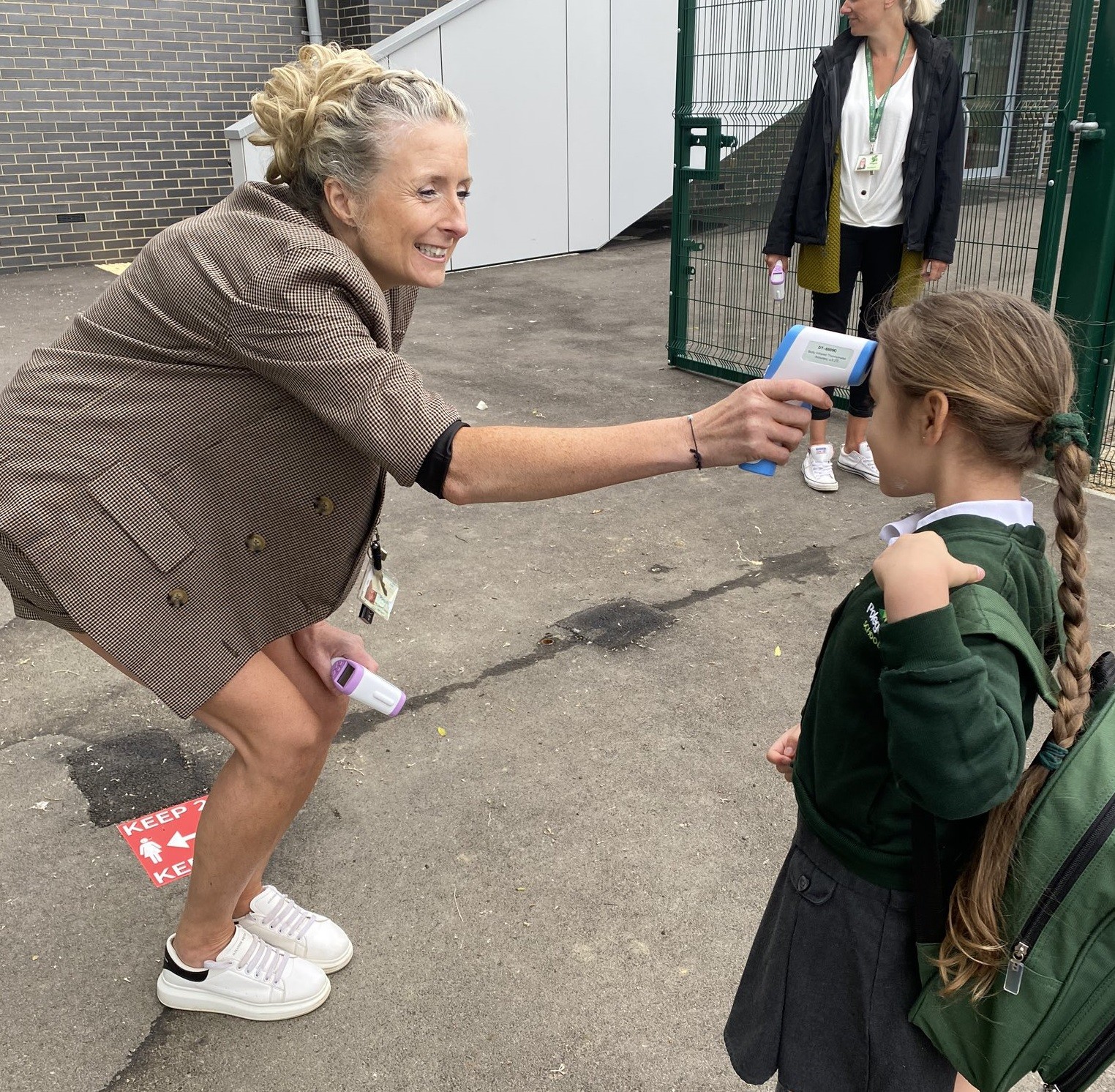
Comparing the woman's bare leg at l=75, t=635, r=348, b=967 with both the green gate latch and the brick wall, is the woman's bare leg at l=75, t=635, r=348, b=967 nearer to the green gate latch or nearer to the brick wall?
the green gate latch

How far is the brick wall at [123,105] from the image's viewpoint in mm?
9812

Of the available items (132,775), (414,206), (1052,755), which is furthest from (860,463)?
(1052,755)

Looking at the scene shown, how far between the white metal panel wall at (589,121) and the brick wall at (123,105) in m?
1.80

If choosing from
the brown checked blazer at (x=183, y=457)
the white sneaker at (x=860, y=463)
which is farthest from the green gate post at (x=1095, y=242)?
the brown checked blazer at (x=183, y=457)

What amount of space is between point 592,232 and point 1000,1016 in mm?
11115

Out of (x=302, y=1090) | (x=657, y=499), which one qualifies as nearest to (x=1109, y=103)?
(x=657, y=499)

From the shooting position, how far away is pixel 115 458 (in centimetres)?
192

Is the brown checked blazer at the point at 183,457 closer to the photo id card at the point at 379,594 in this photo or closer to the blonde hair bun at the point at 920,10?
the photo id card at the point at 379,594

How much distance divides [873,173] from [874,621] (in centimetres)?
397

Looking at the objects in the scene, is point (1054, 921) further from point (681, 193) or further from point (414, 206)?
point (681, 193)

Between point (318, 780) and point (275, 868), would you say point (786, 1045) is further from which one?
point (318, 780)

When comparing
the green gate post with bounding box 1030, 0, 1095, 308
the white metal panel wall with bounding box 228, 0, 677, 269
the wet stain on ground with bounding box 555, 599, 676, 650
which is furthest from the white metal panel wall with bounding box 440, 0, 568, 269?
the wet stain on ground with bounding box 555, 599, 676, 650

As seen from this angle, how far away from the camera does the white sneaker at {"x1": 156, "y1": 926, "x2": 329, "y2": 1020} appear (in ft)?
7.27

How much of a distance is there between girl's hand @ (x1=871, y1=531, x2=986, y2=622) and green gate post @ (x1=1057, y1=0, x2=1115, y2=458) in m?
3.91
